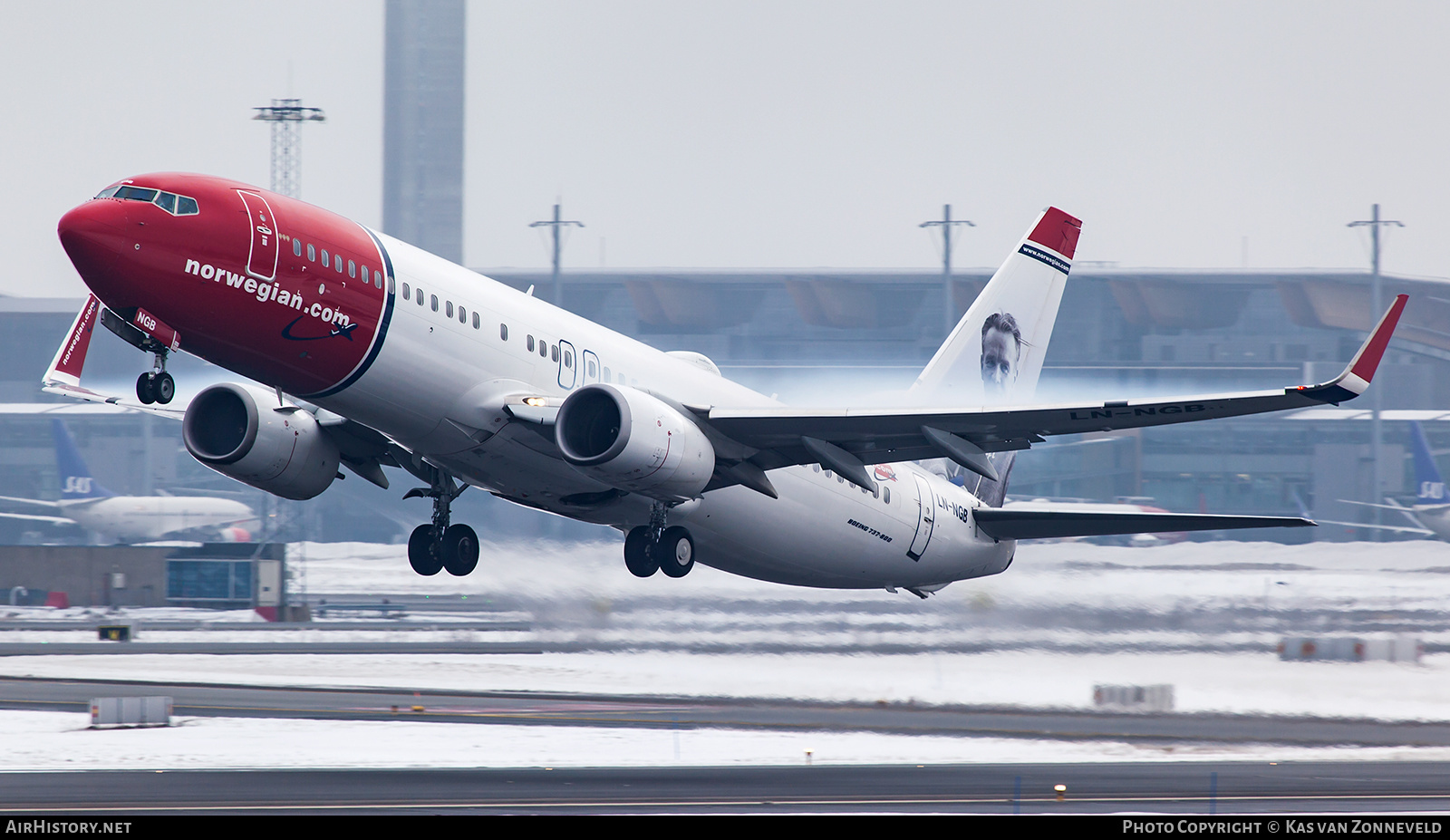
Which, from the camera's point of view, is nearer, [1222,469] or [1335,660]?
[1335,660]

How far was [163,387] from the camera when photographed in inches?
874

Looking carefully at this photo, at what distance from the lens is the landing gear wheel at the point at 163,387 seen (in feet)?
72.5

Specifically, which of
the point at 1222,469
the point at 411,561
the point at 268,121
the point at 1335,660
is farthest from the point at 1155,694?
the point at 1222,469

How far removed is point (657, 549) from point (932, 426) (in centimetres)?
524

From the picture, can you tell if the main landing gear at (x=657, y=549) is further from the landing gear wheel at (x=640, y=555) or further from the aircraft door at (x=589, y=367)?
the aircraft door at (x=589, y=367)

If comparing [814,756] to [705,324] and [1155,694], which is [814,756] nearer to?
[1155,694]

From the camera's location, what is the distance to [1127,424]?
24078 millimetres

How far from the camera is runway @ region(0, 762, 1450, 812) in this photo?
2464 centimetres

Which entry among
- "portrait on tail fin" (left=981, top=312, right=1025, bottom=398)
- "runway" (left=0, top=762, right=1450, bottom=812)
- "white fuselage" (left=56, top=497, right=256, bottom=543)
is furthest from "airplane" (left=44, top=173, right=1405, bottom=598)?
"white fuselage" (left=56, top=497, right=256, bottom=543)

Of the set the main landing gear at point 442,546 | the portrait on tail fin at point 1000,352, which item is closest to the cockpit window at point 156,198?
the main landing gear at point 442,546

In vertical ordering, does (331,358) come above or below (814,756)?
above

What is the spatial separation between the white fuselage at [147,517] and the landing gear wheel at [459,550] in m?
66.2

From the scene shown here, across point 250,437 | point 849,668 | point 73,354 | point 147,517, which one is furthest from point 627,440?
point 147,517

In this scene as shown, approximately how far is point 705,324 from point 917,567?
8097 centimetres
